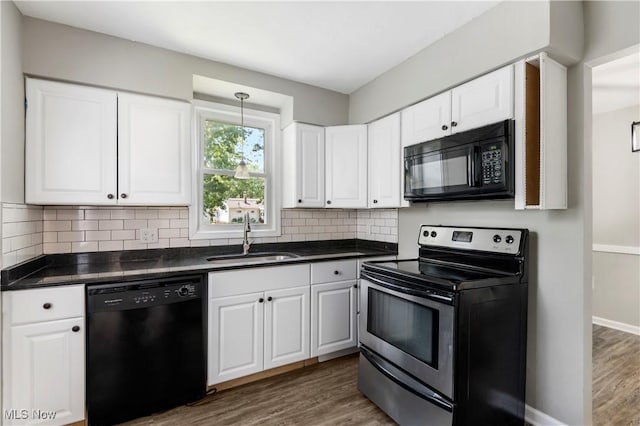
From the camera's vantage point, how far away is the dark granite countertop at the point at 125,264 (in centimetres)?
174

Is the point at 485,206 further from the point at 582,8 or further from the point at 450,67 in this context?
the point at 582,8

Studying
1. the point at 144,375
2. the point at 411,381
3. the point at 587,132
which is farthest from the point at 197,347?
the point at 587,132

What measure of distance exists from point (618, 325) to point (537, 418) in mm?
2447

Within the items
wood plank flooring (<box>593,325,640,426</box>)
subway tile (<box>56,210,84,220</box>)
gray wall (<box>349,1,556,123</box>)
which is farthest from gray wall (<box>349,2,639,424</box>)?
subway tile (<box>56,210,84,220</box>)

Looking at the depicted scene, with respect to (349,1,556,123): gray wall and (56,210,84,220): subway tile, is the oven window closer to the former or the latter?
(349,1,556,123): gray wall

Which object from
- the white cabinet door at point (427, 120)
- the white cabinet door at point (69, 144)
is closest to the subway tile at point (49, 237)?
the white cabinet door at point (69, 144)

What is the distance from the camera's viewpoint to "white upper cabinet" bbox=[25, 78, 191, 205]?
6.47ft

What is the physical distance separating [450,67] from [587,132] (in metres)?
0.89

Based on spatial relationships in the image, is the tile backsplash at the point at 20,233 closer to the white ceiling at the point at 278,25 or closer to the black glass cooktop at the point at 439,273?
the white ceiling at the point at 278,25

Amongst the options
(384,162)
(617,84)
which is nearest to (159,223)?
(384,162)

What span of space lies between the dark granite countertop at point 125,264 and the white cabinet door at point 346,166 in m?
0.54

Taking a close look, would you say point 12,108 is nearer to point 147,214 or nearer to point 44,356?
point 147,214

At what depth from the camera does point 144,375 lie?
190cm

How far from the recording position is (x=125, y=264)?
223 centimetres
